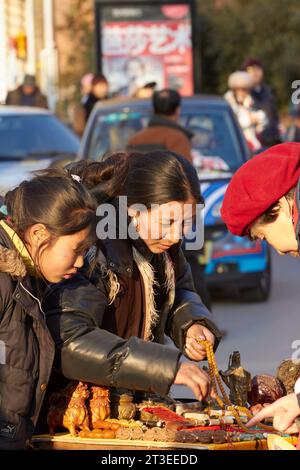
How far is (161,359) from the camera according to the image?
4.20 metres

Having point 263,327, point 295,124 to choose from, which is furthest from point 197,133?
point 295,124

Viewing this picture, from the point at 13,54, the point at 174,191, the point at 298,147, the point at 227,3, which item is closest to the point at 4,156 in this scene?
the point at 174,191

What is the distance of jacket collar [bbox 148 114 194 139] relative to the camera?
9852 millimetres

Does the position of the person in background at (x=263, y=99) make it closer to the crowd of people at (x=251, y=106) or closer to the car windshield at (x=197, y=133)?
the crowd of people at (x=251, y=106)

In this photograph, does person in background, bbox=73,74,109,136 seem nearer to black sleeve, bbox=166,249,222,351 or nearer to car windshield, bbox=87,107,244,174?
car windshield, bbox=87,107,244,174

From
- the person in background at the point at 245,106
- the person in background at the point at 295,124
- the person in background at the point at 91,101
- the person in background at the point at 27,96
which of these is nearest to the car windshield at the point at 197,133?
the person in background at the point at 245,106

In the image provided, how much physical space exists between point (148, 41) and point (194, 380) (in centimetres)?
1767

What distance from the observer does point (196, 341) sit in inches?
193

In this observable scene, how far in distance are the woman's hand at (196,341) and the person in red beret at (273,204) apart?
0.87 m

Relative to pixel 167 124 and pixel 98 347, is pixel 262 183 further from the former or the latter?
pixel 167 124

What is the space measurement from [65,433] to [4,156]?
29.7 feet

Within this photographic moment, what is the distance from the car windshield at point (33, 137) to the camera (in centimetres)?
1346

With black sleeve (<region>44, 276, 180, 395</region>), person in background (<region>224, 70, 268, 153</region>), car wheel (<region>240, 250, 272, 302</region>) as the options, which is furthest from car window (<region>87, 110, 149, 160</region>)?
black sleeve (<region>44, 276, 180, 395</region>)
